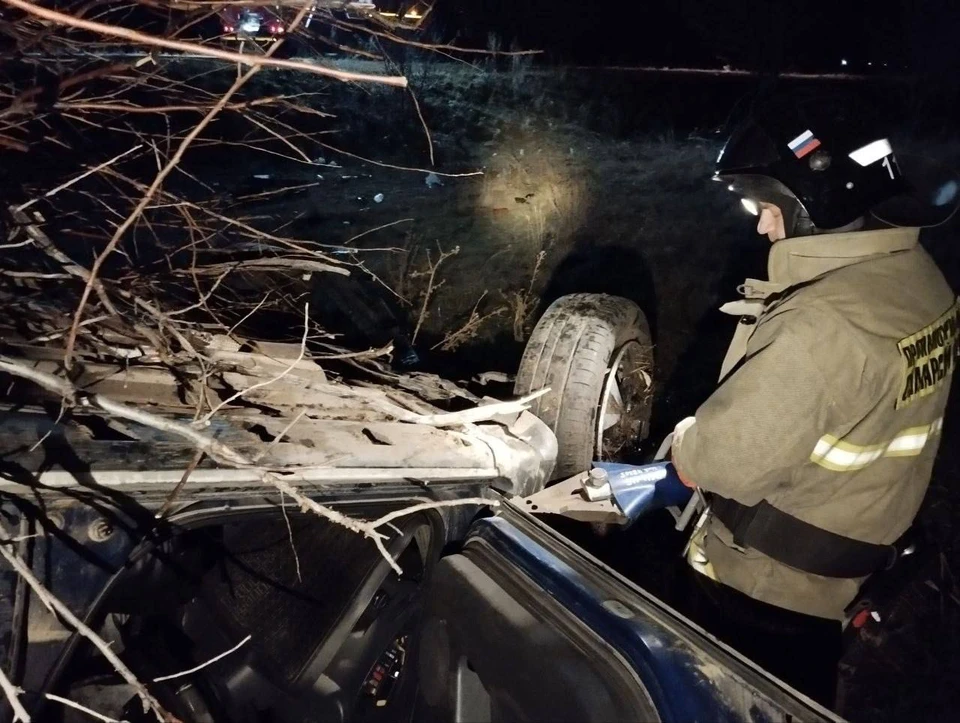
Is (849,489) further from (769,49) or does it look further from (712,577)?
(769,49)

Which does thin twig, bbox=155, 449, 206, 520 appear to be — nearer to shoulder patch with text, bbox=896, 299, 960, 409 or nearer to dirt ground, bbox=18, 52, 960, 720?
dirt ground, bbox=18, 52, 960, 720

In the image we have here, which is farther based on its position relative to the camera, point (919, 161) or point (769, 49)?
point (769, 49)

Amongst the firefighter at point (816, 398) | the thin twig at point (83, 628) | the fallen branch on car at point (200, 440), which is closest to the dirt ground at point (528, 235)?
the firefighter at point (816, 398)

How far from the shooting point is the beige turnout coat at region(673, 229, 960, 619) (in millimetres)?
1548

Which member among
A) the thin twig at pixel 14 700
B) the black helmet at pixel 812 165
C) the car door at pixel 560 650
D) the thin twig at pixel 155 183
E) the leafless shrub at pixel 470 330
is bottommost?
the car door at pixel 560 650

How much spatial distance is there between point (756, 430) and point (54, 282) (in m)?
2.62

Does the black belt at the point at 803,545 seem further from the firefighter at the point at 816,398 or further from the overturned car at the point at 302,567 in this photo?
the overturned car at the point at 302,567

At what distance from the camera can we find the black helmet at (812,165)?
1.72 meters

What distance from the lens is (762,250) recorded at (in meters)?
5.41

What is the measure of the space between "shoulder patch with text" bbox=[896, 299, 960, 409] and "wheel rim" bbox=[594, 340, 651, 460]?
1.42 metres

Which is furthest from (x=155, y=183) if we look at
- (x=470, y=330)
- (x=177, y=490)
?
(x=470, y=330)

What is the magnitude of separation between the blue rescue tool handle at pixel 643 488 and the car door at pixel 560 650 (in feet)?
1.88

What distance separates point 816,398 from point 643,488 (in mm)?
861

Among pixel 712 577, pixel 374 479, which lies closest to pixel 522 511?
pixel 374 479
